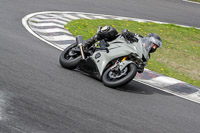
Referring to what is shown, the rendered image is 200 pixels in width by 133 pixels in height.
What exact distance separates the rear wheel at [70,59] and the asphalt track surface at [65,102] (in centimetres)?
18

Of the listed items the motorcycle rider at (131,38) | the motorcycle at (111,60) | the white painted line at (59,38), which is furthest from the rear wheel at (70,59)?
the white painted line at (59,38)

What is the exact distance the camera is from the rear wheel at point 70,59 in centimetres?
771

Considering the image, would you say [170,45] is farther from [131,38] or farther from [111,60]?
[111,60]

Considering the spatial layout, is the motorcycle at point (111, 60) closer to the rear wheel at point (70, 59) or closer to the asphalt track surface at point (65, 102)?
the rear wheel at point (70, 59)

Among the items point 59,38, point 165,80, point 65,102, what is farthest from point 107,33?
point 59,38

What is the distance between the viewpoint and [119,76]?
7.20 m

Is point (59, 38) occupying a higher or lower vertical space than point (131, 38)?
lower

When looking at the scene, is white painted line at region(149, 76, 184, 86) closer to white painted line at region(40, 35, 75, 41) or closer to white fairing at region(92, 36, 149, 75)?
white fairing at region(92, 36, 149, 75)

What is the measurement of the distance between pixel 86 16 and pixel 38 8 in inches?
78.0

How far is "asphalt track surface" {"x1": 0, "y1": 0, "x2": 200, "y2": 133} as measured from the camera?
15.5ft

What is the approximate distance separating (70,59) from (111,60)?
1033 mm

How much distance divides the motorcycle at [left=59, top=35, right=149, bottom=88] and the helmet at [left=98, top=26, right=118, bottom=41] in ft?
0.31

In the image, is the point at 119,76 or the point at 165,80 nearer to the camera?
the point at 119,76

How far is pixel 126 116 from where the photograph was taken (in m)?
5.61
